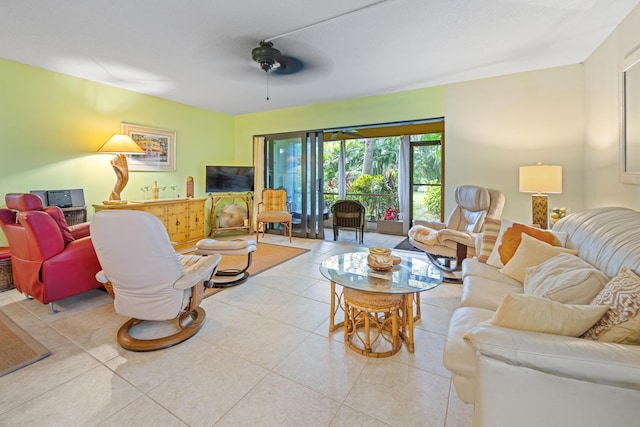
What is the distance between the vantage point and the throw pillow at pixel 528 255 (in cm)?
202

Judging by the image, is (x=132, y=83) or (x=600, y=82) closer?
(x=600, y=82)

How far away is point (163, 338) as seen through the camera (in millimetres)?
2041

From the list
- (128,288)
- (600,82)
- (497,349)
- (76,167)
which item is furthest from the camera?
(76,167)

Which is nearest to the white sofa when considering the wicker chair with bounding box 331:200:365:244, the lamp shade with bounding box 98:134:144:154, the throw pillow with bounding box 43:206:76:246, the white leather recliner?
the white leather recliner

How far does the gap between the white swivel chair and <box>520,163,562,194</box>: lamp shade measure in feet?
11.2

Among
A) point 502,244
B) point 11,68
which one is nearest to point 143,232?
point 502,244

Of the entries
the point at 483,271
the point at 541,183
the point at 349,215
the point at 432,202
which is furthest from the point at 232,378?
the point at 432,202

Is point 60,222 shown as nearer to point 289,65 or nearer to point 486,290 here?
point 289,65

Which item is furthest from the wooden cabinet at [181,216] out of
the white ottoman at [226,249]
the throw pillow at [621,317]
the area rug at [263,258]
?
the throw pillow at [621,317]

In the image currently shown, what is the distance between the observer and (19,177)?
352 cm

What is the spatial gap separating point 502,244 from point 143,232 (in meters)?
2.72

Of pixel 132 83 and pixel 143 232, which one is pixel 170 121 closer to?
pixel 132 83

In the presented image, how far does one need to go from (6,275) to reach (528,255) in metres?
4.93

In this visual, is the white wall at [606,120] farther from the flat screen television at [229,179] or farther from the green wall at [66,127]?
the green wall at [66,127]
